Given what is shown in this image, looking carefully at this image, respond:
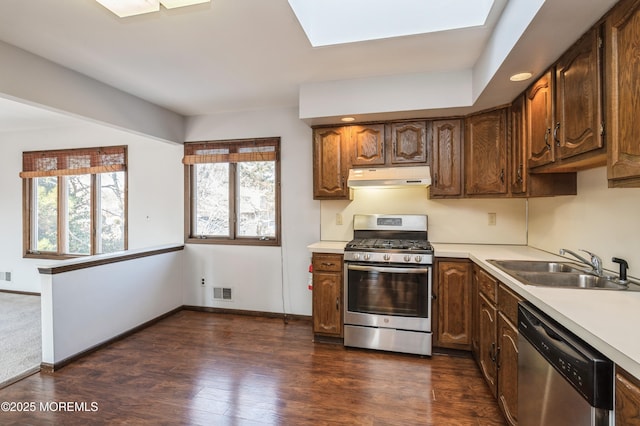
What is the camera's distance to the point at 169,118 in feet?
13.1

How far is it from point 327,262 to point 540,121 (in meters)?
2.09

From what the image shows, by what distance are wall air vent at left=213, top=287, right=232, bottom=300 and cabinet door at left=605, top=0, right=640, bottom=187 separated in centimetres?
386

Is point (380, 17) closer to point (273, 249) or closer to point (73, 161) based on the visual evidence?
point (273, 249)

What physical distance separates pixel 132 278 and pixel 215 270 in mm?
965

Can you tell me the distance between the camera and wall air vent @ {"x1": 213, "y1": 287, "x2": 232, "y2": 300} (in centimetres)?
411

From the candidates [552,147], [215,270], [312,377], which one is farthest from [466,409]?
[215,270]

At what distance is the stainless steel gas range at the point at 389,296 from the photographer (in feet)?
9.49

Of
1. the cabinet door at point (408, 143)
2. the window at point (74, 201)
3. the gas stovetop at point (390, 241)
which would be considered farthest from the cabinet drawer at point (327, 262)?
the window at point (74, 201)

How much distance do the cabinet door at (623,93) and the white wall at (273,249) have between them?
276cm

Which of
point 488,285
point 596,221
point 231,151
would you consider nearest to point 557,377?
point 488,285

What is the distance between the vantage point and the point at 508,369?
1890 millimetres

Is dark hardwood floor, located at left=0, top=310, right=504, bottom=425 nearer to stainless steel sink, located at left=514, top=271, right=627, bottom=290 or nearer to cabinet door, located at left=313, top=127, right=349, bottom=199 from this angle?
stainless steel sink, located at left=514, top=271, right=627, bottom=290

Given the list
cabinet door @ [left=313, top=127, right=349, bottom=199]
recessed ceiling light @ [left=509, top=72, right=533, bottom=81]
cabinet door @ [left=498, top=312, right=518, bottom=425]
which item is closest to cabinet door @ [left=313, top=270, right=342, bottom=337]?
cabinet door @ [left=313, top=127, right=349, bottom=199]

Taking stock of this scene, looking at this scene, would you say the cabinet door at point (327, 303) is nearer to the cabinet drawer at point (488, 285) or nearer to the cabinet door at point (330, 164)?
the cabinet door at point (330, 164)
